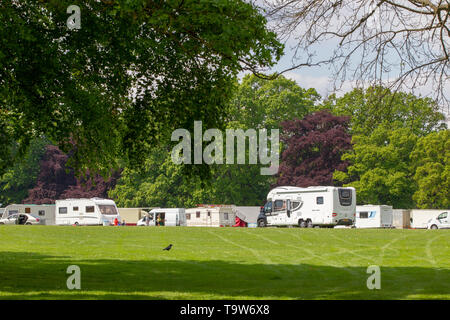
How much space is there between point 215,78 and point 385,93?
4225mm

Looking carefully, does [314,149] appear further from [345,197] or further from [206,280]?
[206,280]

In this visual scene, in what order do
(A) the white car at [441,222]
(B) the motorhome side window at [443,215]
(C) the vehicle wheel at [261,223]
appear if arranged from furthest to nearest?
(B) the motorhome side window at [443,215]
(A) the white car at [441,222]
(C) the vehicle wheel at [261,223]

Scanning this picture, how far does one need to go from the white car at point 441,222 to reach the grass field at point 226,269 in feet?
93.5

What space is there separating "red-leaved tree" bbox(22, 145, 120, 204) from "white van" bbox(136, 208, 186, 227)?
1209 centimetres

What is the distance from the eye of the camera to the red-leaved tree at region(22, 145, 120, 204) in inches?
3063

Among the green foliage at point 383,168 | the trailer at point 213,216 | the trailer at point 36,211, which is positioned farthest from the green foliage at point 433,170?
the trailer at point 36,211

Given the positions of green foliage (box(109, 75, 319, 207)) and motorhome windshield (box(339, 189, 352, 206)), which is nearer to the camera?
motorhome windshield (box(339, 189, 352, 206))

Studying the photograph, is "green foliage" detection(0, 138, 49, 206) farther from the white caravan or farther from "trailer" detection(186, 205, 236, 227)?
the white caravan

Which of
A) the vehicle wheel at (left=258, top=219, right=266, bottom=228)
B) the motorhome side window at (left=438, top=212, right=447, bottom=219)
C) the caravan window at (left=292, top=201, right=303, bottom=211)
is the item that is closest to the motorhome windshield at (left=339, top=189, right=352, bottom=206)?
the caravan window at (left=292, top=201, right=303, bottom=211)

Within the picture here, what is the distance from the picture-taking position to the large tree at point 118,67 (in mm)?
13453

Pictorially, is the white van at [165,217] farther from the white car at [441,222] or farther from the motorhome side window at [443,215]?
the motorhome side window at [443,215]

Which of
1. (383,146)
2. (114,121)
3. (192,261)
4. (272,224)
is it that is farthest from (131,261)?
(383,146)

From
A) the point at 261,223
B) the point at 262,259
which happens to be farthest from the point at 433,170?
the point at 262,259
